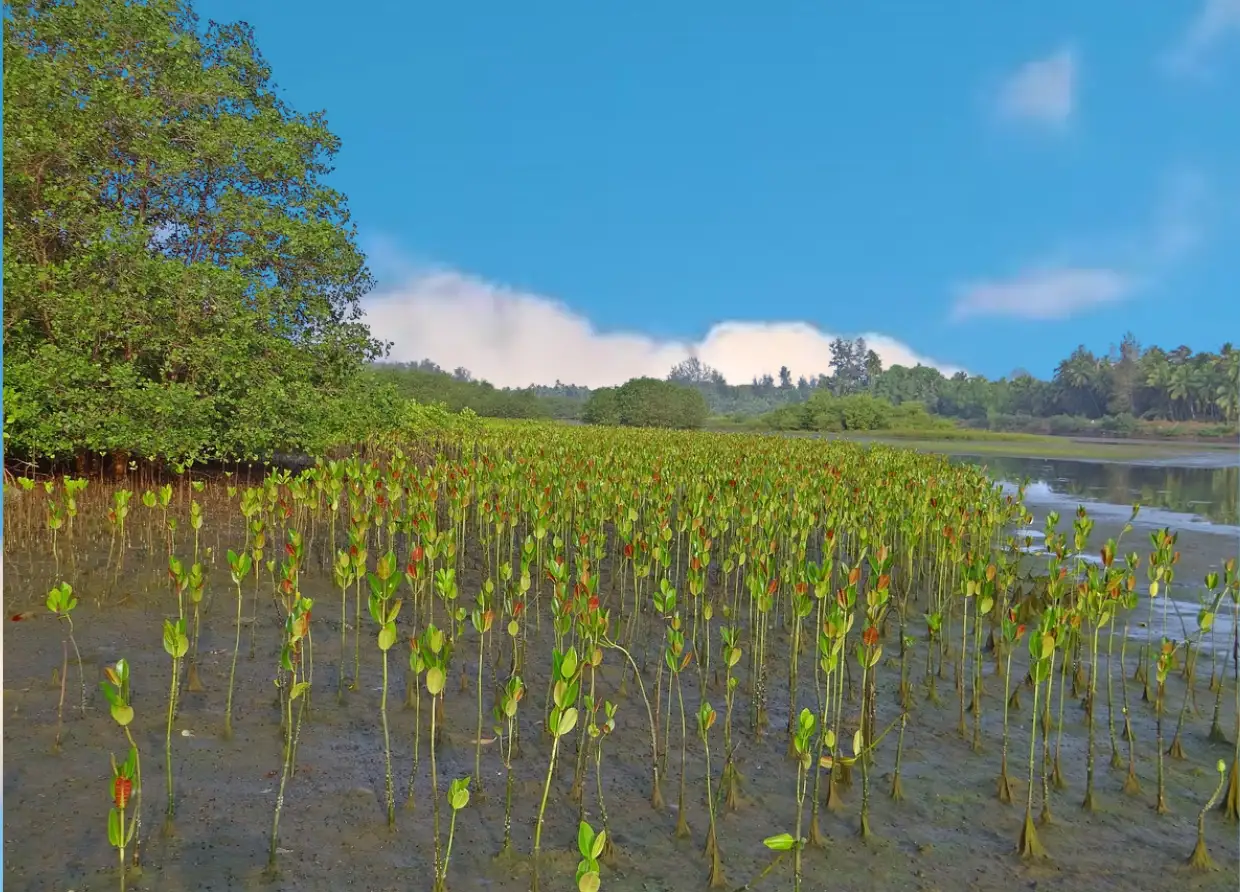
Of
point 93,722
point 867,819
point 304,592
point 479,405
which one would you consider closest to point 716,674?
point 867,819

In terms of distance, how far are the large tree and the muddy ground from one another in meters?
8.18

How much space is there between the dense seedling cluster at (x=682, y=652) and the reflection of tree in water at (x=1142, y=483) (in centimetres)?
932

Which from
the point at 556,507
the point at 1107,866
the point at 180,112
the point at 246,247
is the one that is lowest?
the point at 1107,866

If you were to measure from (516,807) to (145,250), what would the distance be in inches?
473

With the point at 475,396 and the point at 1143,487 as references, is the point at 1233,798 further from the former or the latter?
the point at 475,396

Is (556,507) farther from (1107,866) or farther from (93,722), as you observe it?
(1107,866)

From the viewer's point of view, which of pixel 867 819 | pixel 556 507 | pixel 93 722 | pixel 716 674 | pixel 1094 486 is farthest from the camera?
pixel 1094 486

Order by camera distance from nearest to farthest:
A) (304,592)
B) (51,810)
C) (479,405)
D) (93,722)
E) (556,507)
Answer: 1. (51,810)
2. (93,722)
3. (304,592)
4. (556,507)
5. (479,405)

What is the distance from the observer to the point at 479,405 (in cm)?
7306

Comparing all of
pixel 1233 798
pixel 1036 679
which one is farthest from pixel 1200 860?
pixel 1036 679

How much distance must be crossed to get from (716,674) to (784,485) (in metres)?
6.09

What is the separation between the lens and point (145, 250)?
1245 centimetres

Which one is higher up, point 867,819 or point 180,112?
point 180,112

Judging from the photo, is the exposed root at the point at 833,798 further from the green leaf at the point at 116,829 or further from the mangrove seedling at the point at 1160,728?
the green leaf at the point at 116,829
